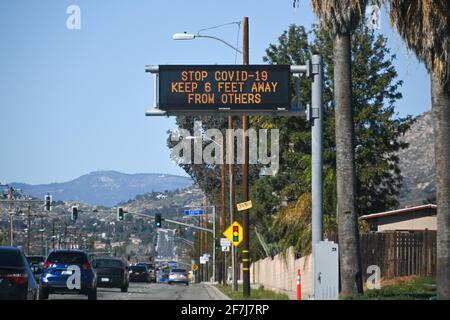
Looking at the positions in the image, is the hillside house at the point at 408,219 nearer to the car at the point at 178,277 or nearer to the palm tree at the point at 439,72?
the palm tree at the point at 439,72

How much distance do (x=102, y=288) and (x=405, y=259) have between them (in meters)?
19.2

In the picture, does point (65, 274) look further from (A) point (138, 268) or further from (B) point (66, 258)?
(A) point (138, 268)

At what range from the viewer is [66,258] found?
33.6 metres

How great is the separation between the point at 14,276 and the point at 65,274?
9.60 metres

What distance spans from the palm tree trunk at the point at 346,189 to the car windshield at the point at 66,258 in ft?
32.4

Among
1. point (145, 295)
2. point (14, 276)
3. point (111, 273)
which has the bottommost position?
point (145, 295)

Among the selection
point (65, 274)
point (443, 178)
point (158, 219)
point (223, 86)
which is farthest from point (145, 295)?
point (158, 219)

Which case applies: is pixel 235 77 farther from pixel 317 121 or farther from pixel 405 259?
pixel 405 259

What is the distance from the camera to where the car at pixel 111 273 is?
46.1m

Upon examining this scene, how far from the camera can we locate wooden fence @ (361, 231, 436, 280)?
122 feet

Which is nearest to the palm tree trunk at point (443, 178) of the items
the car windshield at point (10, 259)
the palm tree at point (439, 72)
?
the palm tree at point (439, 72)

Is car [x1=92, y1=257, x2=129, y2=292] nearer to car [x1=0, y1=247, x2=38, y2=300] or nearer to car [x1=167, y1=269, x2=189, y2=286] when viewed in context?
car [x1=0, y1=247, x2=38, y2=300]
